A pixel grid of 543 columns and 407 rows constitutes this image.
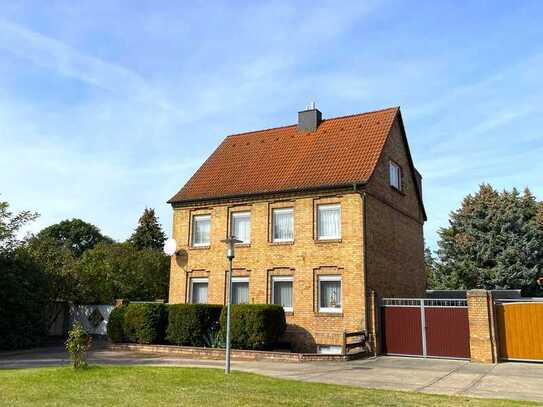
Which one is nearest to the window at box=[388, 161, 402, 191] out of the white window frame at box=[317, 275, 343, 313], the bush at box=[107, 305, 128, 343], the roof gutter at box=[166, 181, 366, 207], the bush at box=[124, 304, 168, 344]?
the roof gutter at box=[166, 181, 366, 207]

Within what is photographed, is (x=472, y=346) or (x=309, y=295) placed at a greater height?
(x=309, y=295)

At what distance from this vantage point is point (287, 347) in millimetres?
20953

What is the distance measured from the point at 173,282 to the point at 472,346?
14.2m

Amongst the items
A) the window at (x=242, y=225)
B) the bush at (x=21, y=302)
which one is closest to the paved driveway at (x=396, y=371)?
the bush at (x=21, y=302)

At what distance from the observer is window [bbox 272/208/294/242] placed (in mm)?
22750

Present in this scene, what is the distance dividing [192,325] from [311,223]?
672cm

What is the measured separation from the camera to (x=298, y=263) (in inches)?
864

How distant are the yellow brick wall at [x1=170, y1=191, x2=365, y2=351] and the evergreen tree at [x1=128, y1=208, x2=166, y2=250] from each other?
3711 centimetres

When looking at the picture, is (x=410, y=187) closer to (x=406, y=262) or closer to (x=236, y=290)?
(x=406, y=262)

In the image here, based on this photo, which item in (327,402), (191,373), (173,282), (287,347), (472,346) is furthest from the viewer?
(173,282)

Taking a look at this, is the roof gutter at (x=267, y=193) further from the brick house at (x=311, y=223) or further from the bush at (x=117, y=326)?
the bush at (x=117, y=326)

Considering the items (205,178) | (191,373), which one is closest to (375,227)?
(205,178)

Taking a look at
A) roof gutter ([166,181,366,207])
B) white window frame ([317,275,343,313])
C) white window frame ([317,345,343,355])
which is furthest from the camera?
roof gutter ([166,181,366,207])

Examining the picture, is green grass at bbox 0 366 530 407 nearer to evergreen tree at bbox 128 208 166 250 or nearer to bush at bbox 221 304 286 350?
bush at bbox 221 304 286 350
